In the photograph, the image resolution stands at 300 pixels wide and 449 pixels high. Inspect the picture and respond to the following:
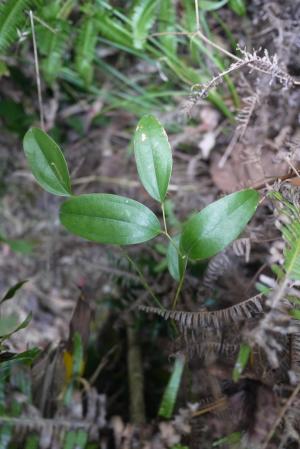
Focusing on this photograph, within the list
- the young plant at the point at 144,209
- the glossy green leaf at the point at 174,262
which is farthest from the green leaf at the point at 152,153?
the glossy green leaf at the point at 174,262

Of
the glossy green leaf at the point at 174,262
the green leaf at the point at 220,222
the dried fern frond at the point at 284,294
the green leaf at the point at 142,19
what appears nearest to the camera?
the dried fern frond at the point at 284,294

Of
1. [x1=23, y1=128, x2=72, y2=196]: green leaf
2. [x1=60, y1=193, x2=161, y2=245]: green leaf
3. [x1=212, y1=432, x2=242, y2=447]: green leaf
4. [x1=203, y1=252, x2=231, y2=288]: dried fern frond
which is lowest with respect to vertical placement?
[x1=212, y1=432, x2=242, y2=447]: green leaf

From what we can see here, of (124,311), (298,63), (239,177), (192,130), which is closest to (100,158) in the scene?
(192,130)

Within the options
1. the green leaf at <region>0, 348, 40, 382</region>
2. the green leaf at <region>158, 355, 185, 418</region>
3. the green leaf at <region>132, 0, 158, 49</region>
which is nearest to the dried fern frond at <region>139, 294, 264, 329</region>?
the green leaf at <region>158, 355, 185, 418</region>

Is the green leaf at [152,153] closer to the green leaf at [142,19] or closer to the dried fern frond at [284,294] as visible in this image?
the dried fern frond at [284,294]

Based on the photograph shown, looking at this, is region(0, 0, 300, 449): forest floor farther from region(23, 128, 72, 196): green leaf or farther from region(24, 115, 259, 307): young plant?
region(23, 128, 72, 196): green leaf

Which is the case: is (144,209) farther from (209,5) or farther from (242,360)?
(209,5)
